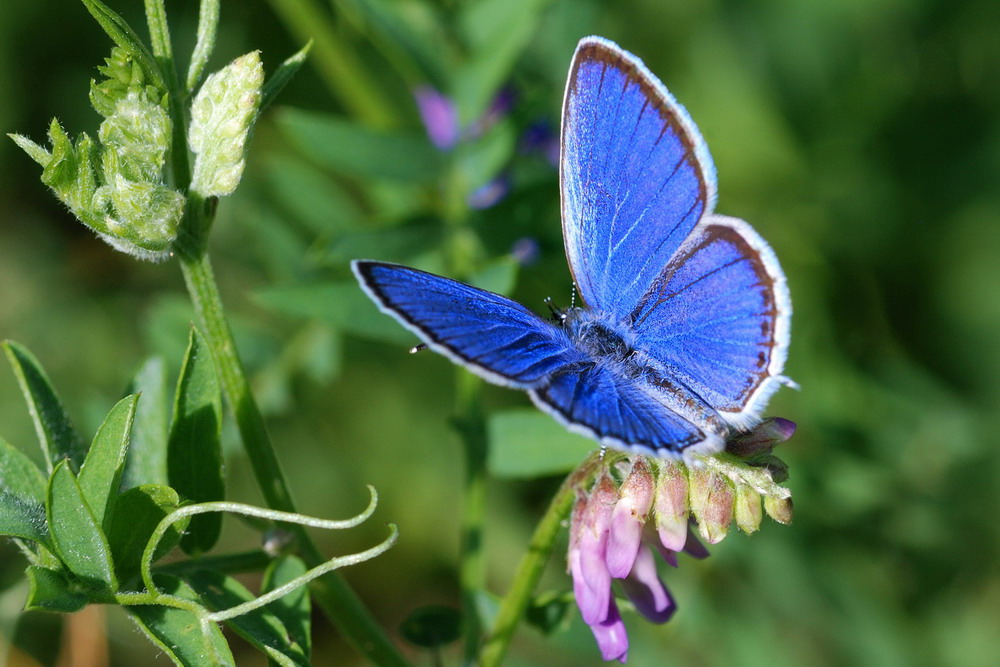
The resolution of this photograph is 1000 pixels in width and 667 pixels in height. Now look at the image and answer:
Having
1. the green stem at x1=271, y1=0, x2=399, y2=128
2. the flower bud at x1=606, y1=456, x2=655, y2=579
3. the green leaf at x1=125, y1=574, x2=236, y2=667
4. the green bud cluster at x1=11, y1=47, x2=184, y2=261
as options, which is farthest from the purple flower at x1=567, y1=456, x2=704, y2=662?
the green stem at x1=271, y1=0, x2=399, y2=128

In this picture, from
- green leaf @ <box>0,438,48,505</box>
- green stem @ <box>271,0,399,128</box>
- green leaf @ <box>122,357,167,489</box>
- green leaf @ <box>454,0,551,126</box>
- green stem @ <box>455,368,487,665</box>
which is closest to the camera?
green leaf @ <box>0,438,48,505</box>

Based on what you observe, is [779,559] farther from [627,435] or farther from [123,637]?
[123,637]

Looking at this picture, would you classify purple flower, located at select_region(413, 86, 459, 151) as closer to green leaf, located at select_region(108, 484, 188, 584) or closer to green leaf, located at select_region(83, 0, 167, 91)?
green leaf, located at select_region(83, 0, 167, 91)

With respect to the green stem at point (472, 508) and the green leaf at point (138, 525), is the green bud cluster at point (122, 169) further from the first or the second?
the green stem at point (472, 508)

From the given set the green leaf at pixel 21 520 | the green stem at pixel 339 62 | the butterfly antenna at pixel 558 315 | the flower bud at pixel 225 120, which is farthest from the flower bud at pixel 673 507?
the green stem at pixel 339 62

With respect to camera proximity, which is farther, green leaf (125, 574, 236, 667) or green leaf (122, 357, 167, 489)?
green leaf (122, 357, 167, 489)

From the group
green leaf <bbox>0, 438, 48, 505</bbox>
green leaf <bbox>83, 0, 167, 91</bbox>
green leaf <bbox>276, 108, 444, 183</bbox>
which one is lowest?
green leaf <bbox>0, 438, 48, 505</bbox>

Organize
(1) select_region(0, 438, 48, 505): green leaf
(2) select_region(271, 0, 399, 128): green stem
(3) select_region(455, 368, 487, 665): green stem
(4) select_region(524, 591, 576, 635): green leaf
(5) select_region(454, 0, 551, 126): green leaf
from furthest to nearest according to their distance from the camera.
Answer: (2) select_region(271, 0, 399, 128): green stem < (5) select_region(454, 0, 551, 126): green leaf < (3) select_region(455, 368, 487, 665): green stem < (4) select_region(524, 591, 576, 635): green leaf < (1) select_region(0, 438, 48, 505): green leaf

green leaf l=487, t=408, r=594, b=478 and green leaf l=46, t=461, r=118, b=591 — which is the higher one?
→ green leaf l=46, t=461, r=118, b=591
